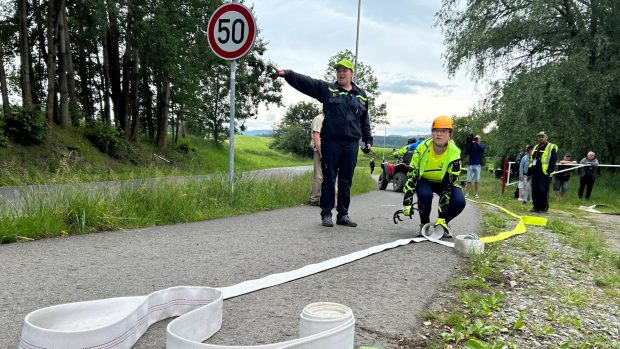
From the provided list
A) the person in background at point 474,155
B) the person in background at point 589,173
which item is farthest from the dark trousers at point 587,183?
the person in background at point 474,155

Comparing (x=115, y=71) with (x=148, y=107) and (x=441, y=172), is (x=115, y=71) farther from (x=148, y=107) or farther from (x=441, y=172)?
(x=441, y=172)

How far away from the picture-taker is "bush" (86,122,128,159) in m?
19.2

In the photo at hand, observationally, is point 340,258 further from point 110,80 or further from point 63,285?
point 110,80

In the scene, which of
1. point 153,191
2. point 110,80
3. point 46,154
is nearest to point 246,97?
point 110,80

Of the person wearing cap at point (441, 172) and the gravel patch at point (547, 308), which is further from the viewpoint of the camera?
the person wearing cap at point (441, 172)

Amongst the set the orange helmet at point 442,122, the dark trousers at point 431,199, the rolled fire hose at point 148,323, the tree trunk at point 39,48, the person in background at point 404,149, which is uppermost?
the tree trunk at point 39,48

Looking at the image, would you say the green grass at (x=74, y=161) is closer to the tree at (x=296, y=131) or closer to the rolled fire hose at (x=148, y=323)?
the rolled fire hose at (x=148, y=323)

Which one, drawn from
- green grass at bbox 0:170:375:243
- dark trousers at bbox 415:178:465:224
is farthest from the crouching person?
green grass at bbox 0:170:375:243

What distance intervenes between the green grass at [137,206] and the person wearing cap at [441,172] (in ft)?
8.73

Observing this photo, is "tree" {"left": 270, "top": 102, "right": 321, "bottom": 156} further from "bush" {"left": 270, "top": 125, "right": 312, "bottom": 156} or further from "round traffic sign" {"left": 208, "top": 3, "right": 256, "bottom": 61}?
"round traffic sign" {"left": 208, "top": 3, "right": 256, "bottom": 61}

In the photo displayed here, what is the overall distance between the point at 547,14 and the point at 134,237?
60.6ft

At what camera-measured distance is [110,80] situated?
23.3 meters

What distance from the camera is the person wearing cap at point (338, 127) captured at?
5.76 m

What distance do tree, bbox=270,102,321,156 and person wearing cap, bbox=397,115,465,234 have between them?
5509cm
